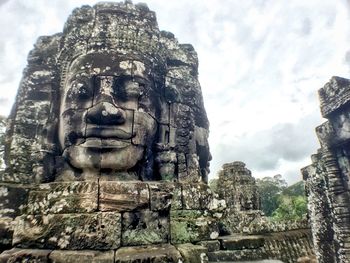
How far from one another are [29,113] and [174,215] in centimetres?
200

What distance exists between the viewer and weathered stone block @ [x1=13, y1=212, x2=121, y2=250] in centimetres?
215

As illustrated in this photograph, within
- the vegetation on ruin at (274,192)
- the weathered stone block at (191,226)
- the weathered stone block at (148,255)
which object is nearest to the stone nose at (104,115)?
the weathered stone block at (191,226)

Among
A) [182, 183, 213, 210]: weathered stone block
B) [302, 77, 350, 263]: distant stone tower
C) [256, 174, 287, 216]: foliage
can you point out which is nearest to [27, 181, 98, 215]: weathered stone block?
[182, 183, 213, 210]: weathered stone block

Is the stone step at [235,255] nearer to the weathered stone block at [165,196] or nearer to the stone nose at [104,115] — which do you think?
the weathered stone block at [165,196]

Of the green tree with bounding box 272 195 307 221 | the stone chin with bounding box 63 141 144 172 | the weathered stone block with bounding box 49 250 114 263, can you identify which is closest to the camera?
the weathered stone block with bounding box 49 250 114 263

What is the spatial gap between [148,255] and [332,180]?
571 centimetres

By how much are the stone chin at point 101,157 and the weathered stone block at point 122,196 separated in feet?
0.85

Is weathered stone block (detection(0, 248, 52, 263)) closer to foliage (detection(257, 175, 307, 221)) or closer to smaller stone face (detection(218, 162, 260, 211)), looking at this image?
smaller stone face (detection(218, 162, 260, 211))

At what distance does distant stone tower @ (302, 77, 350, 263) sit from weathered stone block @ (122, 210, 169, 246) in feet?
17.3

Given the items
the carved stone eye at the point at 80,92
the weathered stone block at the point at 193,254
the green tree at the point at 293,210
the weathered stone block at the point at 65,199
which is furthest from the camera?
the green tree at the point at 293,210

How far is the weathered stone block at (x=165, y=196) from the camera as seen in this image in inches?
96.8

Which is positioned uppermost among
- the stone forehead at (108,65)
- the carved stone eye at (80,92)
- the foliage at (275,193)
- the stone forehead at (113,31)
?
the foliage at (275,193)

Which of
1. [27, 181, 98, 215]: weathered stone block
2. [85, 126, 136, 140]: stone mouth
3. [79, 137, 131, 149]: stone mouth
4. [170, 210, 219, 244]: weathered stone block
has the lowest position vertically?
[170, 210, 219, 244]: weathered stone block

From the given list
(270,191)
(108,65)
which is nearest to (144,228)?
(108,65)
